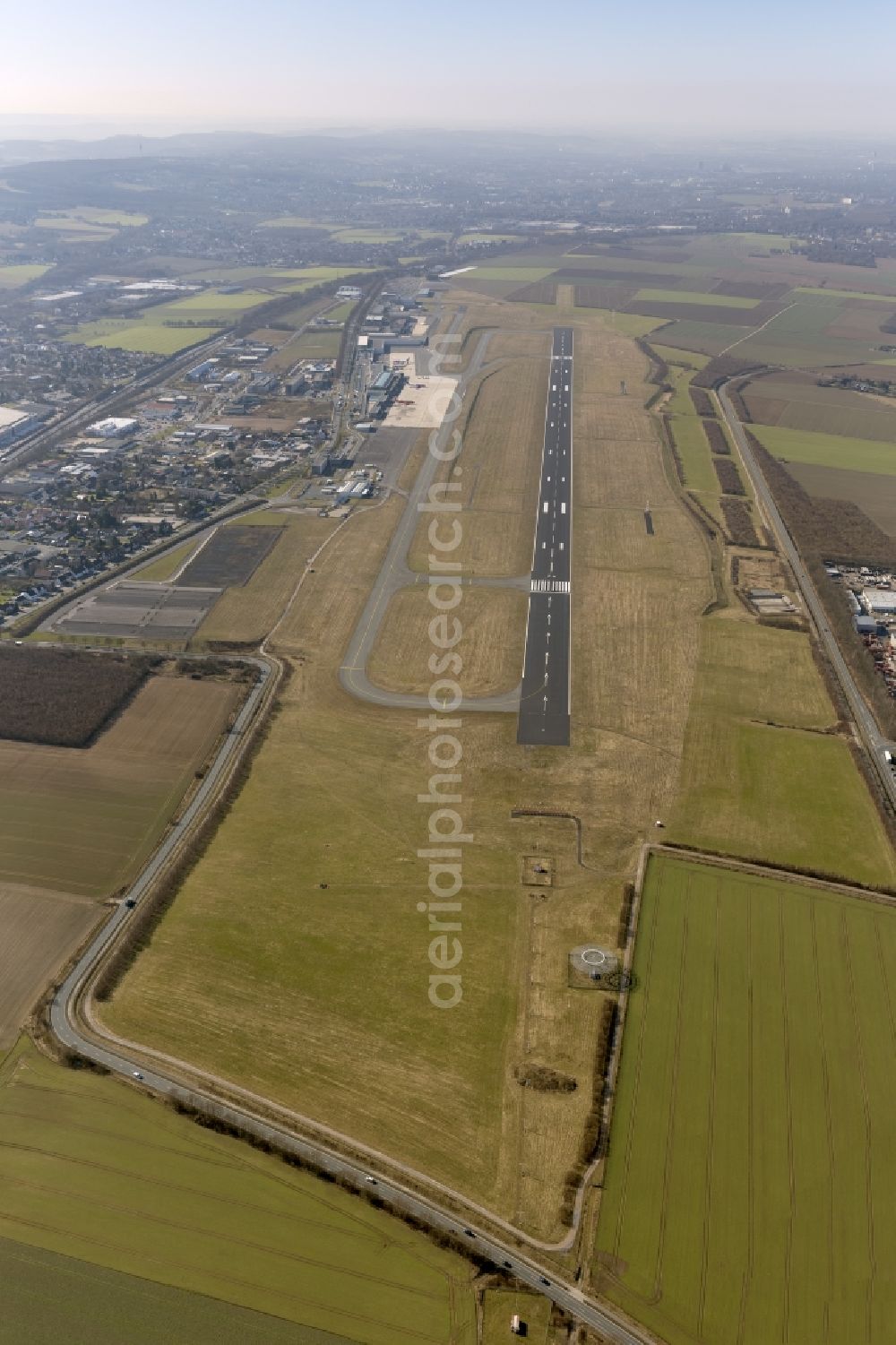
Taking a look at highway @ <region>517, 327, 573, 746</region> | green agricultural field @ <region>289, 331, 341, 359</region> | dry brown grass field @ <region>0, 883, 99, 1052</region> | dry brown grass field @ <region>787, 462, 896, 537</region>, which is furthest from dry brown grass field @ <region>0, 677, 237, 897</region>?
green agricultural field @ <region>289, 331, 341, 359</region>

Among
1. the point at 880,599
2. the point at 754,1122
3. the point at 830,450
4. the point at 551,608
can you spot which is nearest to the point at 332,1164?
the point at 754,1122

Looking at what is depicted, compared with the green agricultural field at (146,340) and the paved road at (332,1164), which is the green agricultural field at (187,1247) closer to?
the paved road at (332,1164)

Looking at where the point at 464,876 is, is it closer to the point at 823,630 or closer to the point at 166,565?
the point at 823,630

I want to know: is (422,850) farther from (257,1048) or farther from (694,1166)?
(694,1166)

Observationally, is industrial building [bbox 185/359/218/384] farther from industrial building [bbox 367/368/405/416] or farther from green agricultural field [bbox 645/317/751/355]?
green agricultural field [bbox 645/317/751/355]

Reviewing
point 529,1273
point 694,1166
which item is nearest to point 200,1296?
point 529,1273

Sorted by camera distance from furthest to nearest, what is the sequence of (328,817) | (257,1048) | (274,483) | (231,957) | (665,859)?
(274,483)
(328,817)
(665,859)
(231,957)
(257,1048)
